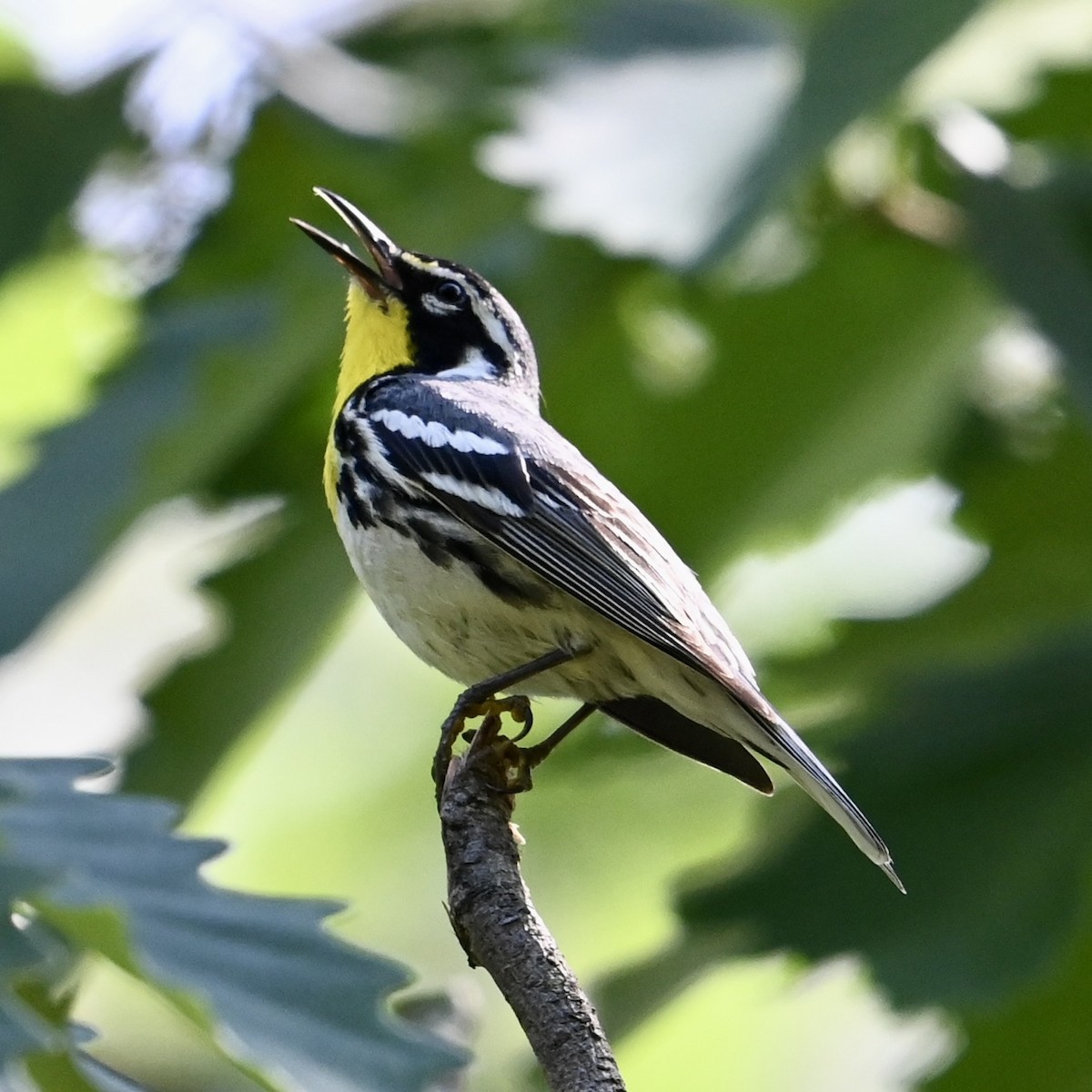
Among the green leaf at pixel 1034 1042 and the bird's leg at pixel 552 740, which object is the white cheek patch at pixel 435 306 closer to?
the bird's leg at pixel 552 740

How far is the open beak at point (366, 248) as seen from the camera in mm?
3355

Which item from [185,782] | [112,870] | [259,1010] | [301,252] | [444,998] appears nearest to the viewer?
[259,1010]

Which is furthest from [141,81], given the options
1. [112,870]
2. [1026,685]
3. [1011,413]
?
[112,870]

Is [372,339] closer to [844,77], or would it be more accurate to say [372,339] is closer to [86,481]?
[86,481]

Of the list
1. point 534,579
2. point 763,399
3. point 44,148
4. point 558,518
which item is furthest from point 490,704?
point 44,148

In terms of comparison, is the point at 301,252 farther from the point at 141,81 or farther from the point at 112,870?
the point at 112,870

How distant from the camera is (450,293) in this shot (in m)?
3.81

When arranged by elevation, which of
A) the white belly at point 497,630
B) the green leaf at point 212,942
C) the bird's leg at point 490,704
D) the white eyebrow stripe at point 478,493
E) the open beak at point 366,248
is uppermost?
the open beak at point 366,248

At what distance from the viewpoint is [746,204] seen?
8.92ft

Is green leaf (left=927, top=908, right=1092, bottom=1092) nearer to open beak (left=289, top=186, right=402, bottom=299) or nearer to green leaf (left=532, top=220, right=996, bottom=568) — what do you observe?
green leaf (left=532, top=220, right=996, bottom=568)

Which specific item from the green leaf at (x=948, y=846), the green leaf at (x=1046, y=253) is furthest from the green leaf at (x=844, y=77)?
the green leaf at (x=948, y=846)

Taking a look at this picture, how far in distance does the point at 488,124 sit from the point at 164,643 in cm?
160

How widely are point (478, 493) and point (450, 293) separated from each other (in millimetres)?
862

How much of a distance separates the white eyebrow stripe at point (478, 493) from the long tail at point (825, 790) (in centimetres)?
59
